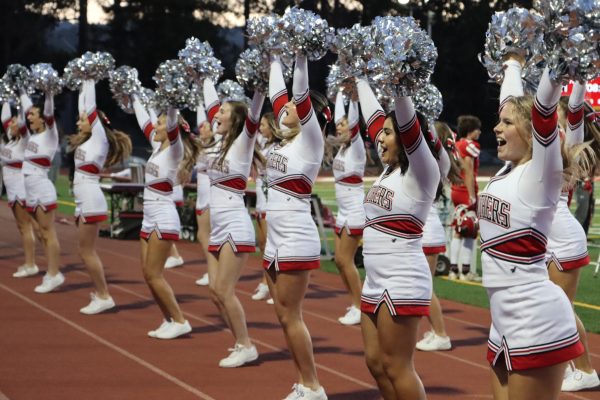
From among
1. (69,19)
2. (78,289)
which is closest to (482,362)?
(78,289)

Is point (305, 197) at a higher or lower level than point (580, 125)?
lower

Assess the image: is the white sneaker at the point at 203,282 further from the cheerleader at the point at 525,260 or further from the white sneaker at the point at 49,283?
the cheerleader at the point at 525,260

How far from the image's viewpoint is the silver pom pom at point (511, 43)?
14.5 ft

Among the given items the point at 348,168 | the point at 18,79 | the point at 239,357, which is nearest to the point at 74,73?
the point at 18,79

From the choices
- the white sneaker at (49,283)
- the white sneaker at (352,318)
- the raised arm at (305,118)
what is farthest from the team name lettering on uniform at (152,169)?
the white sneaker at (49,283)

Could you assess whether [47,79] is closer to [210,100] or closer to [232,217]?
[210,100]

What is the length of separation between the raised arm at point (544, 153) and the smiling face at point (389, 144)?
3.44ft

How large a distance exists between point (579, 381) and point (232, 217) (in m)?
2.41

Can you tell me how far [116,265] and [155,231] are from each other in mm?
5024

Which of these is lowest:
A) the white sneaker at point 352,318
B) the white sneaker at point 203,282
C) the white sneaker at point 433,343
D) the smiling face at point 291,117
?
the white sneaker at point 203,282

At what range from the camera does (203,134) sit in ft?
31.9

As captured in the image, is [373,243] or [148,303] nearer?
[373,243]

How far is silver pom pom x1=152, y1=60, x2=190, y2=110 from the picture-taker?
8070mm

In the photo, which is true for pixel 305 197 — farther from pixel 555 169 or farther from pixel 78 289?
pixel 78 289
